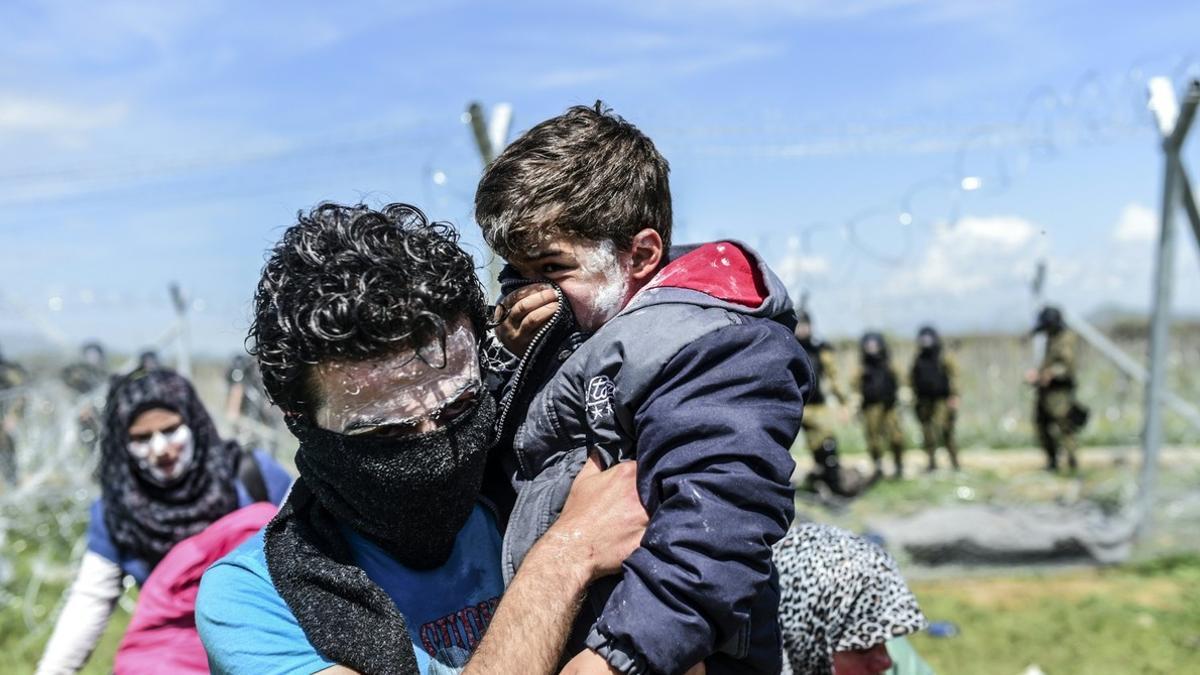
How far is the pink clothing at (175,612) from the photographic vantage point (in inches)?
131

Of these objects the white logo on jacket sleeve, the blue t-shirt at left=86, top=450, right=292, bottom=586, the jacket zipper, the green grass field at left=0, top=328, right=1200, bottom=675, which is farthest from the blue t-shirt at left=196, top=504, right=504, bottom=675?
the green grass field at left=0, top=328, right=1200, bottom=675

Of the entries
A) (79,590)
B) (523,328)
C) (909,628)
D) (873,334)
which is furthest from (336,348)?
(873,334)

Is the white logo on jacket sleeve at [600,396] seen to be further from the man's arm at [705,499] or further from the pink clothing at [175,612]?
the pink clothing at [175,612]

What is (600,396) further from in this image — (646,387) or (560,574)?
(560,574)

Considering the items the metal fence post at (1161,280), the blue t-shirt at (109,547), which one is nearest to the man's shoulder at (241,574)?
the blue t-shirt at (109,547)

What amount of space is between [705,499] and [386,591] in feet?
1.75

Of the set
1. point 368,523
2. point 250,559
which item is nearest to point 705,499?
point 368,523

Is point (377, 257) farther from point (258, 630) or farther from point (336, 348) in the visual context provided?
point (258, 630)

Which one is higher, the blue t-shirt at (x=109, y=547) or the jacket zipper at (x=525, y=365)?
the jacket zipper at (x=525, y=365)

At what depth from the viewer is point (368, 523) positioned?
1.70m

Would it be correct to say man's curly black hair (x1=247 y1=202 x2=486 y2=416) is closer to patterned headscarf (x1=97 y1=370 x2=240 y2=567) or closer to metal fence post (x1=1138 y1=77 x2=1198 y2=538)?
patterned headscarf (x1=97 y1=370 x2=240 y2=567)

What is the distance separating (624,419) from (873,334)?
12.1 meters

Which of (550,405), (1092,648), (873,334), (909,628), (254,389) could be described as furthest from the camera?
(873,334)

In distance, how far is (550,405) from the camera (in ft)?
5.73
